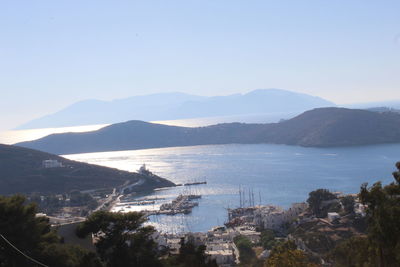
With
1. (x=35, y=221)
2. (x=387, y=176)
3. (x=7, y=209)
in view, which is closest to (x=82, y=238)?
(x=35, y=221)

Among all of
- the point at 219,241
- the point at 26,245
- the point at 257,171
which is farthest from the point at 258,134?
the point at 26,245

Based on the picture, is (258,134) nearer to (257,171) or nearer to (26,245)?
(257,171)

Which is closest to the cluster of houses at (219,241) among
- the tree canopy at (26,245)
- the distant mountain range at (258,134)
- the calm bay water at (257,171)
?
the calm bay water at (257,171)

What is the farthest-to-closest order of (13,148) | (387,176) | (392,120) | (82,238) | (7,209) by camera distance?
(392,120) < (13,148) < (387,176) < (82,238) < (7,209)

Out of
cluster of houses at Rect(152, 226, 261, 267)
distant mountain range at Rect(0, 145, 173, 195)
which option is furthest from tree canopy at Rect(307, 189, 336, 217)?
distant mountain range at Rect(0, 145, 173, 195)

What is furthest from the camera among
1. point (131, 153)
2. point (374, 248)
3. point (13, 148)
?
point (131, 153)

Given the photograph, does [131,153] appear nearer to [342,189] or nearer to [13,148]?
[13,148]

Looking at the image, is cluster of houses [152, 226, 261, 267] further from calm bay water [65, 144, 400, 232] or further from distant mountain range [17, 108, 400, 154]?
distant mountain range [17, 108, 400, 154]
